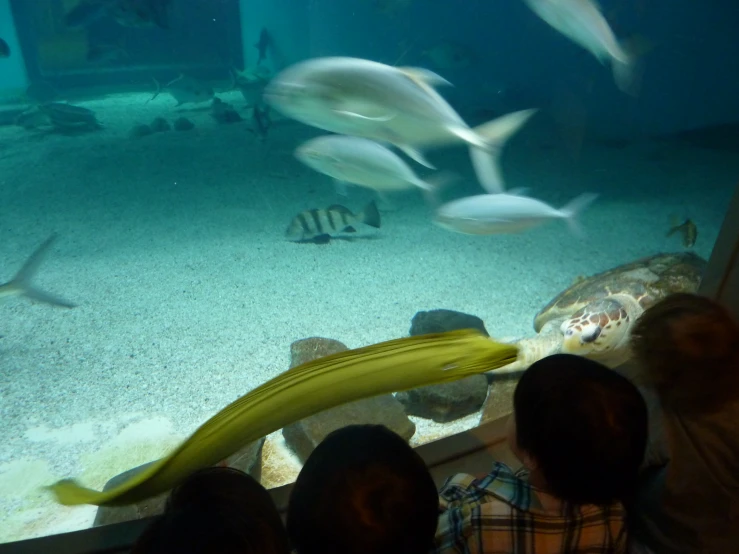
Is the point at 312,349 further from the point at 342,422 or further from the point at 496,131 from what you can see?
the point at 496,131

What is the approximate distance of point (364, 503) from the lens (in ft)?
2.43

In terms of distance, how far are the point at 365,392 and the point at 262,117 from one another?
24.3 feet

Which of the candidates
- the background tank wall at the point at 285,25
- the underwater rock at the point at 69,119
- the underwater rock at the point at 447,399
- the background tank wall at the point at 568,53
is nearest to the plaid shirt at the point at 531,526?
the underwater rock at the point at 447,399

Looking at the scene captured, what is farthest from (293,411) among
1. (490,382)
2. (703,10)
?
(703,10)

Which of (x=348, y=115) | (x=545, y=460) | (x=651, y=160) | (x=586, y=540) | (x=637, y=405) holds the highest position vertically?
(x=348, y=115)

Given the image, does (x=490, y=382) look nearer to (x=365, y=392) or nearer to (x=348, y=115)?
(x=348, y=115)

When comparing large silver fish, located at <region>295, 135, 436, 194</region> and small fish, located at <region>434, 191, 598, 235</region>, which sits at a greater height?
large silver fish, located at <region>295, 135, 436, 194</region>

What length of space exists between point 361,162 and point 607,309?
4.83 ft

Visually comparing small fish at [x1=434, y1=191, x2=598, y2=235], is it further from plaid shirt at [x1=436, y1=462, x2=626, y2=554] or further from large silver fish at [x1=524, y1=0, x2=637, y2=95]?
plaid shirt at [x1=436, y1=462, x2=626, y2=554]

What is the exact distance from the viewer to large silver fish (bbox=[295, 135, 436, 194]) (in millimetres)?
2500

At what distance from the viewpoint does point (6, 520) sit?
174 centimetres

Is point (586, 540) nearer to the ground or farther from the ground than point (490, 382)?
farther from the ground

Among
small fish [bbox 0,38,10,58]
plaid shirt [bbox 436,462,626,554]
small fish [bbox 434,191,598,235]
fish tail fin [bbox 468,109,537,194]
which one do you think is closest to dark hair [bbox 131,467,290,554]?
plaid shirt [bbox 436,462,626,554]

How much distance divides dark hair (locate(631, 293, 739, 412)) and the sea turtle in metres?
1.14
